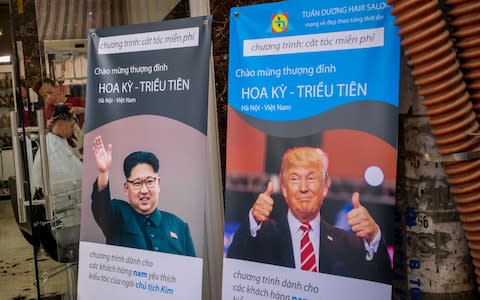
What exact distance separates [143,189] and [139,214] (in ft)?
0.37

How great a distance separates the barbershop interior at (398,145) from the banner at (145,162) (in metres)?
0.22

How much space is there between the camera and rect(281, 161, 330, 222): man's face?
1751mm

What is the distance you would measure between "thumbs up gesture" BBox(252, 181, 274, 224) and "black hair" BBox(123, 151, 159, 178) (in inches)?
19.4

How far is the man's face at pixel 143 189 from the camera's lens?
2.13 m

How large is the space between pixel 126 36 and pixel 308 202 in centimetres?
109

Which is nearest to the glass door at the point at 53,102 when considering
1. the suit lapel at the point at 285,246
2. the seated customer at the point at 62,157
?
the seated customer at the point at 62,157

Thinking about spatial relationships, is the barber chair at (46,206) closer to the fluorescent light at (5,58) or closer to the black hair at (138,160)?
the black hair at (138,160)

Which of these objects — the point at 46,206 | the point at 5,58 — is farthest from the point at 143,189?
the point at 5,58

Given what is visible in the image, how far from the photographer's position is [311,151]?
1.76 meters

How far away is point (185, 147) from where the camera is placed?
2055mm

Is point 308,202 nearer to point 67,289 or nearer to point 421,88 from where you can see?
point 421,88

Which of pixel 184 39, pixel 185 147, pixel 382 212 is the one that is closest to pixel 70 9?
pixel 184 39

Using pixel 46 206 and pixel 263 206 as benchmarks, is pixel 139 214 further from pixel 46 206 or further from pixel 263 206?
pixel 46 206

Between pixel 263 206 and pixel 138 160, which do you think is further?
pixel 138 160
